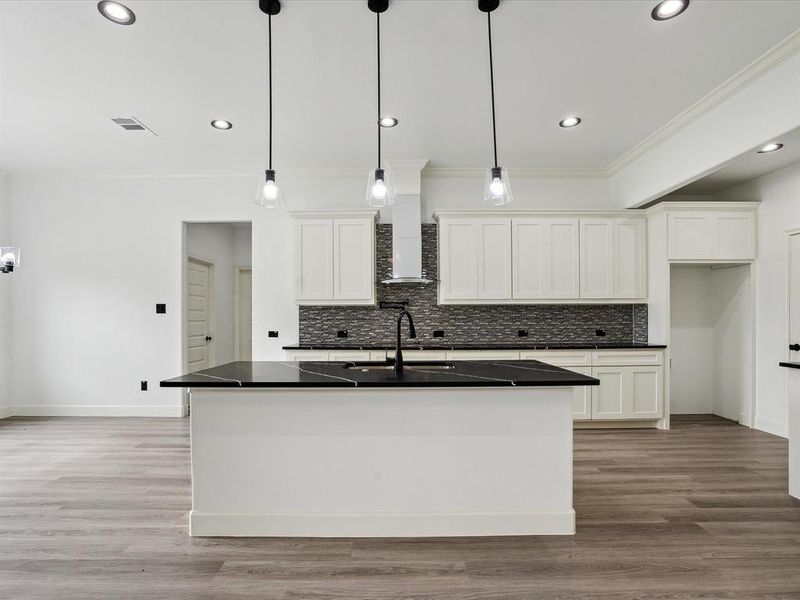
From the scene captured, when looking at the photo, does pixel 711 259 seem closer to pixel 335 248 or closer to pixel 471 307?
pixel 471 307

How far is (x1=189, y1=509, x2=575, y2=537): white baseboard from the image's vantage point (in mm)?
2320

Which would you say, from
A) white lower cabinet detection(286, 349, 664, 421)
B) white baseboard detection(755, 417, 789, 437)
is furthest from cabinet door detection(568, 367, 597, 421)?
white baseboard detection(755, 417, 789, 437)

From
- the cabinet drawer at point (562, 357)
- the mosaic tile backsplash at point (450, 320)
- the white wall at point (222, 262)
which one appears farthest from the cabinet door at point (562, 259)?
the white wall at point (222, 262)

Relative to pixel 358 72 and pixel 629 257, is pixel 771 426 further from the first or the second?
pixel 358 72

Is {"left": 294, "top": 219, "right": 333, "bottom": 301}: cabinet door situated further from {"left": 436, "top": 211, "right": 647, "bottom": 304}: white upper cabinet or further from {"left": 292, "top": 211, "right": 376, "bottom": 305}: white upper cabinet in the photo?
{"left": 436, "top": 211, "right": 647, "bottom": 304}: white upper cabinet

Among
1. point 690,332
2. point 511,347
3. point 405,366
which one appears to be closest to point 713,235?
point 690,332

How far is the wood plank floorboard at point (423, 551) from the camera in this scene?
189 centimetres

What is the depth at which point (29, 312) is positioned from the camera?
201 inches

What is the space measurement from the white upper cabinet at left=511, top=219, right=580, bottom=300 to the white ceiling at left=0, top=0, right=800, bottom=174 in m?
0.83

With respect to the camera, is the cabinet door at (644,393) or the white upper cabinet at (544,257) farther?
the white upper cabinet at (544,257)

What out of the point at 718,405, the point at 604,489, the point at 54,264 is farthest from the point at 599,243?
the point at 54,264

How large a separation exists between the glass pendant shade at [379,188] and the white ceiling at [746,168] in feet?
8.81

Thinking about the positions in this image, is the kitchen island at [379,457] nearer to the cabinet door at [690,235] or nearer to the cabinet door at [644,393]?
the cabinet door at [644,393]

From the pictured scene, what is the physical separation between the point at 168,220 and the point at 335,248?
217 cm
